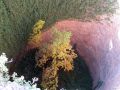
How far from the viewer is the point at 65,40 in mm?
4336

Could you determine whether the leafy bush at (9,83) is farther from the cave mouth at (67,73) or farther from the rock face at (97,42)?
the rock face at (97,42)

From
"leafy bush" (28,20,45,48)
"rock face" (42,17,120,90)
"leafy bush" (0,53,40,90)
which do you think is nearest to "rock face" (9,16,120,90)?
"rock face" (42,17,120,90)

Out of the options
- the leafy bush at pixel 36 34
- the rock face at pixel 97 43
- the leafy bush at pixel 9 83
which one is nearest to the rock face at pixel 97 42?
the rock face at pixel 97 43

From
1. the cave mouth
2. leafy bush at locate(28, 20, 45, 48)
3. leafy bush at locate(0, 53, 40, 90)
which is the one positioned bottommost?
leafy bush at locate(0, 53, 40, 90)

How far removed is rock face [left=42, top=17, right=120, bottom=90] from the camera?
461 cm

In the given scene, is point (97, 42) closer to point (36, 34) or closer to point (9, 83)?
point (36, 34)

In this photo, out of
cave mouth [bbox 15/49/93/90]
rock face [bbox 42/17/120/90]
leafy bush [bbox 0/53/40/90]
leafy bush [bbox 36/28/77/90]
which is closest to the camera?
leafy bush [bbox 0/53/40/90]

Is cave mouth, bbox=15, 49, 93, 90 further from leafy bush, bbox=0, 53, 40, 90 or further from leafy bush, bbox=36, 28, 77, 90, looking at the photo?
leafy bush, bbox=0, 53, 40, 90

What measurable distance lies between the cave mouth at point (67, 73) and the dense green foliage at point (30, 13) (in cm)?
45

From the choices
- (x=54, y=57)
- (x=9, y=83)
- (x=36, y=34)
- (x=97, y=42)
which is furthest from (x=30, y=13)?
(x=9, y=83)

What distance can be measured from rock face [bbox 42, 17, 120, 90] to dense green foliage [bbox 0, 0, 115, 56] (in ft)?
0.50

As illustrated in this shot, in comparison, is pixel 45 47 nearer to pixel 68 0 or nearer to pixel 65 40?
pixel 65 40

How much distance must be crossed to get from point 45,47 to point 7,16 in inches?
33.3

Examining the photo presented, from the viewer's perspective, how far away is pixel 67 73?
5.01 m
